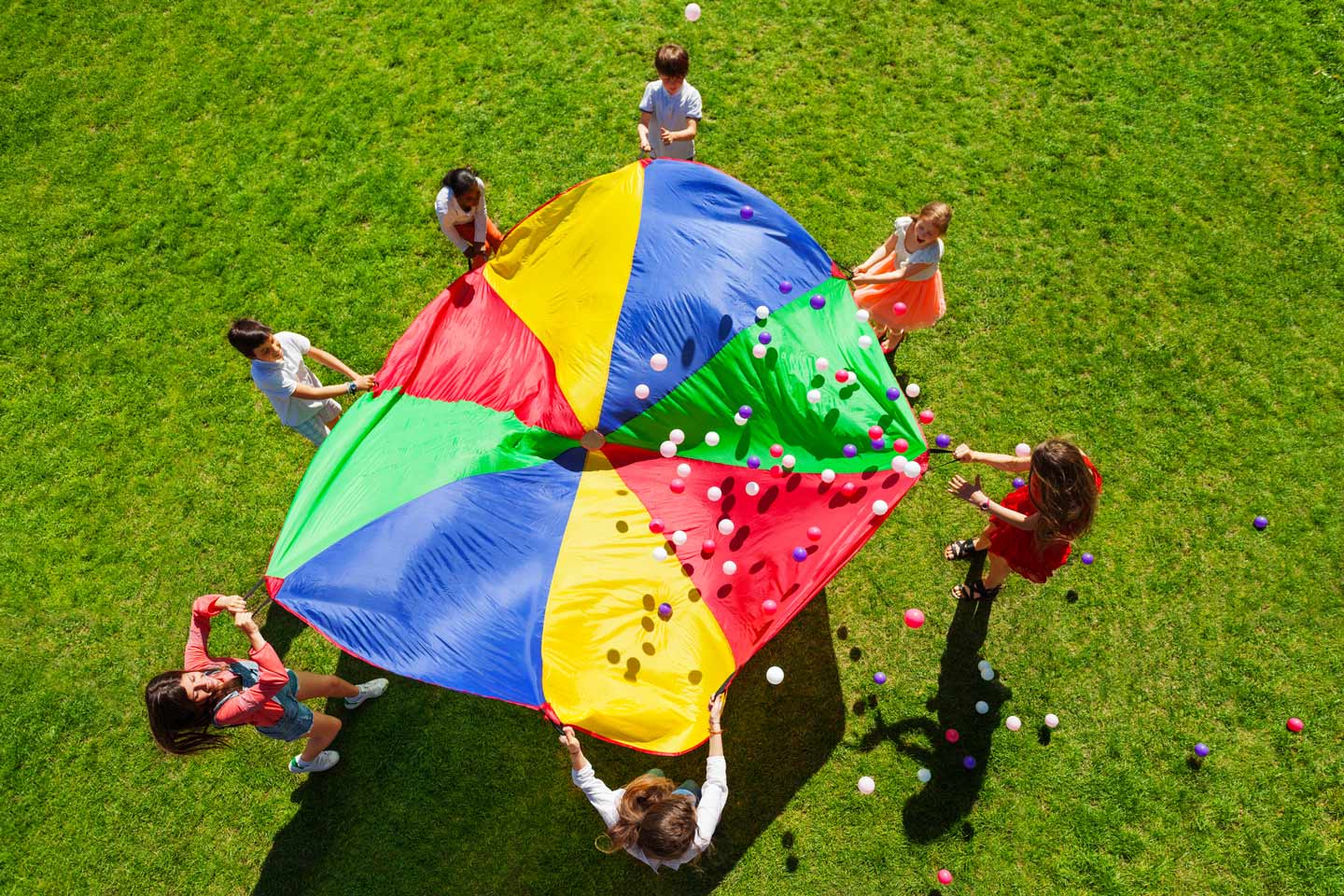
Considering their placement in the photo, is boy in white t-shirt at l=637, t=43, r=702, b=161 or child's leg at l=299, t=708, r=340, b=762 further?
boy in white t-shirt at l=637, t=43, r=702, b=161

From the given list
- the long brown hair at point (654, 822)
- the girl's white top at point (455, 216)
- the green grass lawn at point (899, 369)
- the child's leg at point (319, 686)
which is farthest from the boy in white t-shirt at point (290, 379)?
the long brown hair at point (654, 822)

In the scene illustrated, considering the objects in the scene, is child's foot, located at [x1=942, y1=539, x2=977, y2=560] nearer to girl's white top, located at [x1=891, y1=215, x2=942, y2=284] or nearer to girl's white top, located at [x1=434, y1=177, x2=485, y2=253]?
girl's white top, located at [x1=891, y1=215, x2=942, y2=284]

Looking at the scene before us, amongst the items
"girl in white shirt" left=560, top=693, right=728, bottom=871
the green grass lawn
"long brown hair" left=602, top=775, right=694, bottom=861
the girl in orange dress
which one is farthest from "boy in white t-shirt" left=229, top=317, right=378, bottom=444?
the girl in orange dress

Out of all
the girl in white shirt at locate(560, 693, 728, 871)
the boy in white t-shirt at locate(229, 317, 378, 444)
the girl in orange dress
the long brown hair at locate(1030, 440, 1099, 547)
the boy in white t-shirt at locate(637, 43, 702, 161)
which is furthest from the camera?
the boy in white t-shirt at locate(637, 43, 702, 161)

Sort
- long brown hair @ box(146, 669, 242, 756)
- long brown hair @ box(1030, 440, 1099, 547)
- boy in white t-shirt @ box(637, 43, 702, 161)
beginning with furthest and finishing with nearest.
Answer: boy in white t-shirt @ box(637, 43, 702, 161) → long brown hair @ box(1030, 440, 1099, 547) → long brown hair @ box(146, 669, 242, 756)

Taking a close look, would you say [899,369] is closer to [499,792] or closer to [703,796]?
[703,796]

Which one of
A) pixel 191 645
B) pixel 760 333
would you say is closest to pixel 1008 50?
pixel 760 333

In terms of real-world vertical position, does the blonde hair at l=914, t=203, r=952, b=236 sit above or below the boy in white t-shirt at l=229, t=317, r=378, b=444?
above
